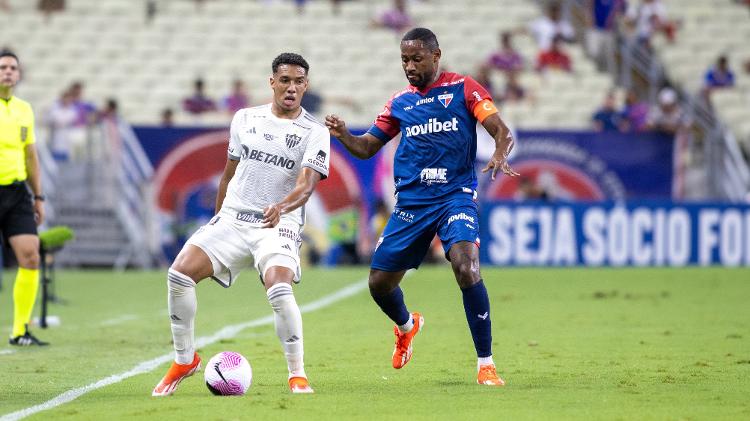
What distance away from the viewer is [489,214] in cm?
2498

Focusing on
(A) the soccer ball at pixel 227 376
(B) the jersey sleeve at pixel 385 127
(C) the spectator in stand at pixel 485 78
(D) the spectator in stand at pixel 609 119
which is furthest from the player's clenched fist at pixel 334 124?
(D) the spectator in stand at pixel 609 119

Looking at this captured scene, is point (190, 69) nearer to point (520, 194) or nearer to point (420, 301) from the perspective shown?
point (520, 194)

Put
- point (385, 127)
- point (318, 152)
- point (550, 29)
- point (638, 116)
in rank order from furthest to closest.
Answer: point (550, 29) < point (638, 116) < point (385, 127) < point (318, 152)

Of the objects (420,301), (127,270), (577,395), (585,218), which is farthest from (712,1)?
(577,395)

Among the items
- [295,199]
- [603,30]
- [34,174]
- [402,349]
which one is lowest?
[402,349]

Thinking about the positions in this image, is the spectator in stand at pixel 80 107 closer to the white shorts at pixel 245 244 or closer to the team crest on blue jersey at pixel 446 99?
the team crest on blue jersey at pixel 446 99

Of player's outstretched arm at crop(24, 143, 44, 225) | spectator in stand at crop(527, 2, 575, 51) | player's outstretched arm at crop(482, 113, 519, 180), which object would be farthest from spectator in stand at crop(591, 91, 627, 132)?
player's outstretched arm at crop(482, 113, 519, 180)

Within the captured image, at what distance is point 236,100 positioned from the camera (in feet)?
87.8

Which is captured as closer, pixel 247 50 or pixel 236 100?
pixel 236 100

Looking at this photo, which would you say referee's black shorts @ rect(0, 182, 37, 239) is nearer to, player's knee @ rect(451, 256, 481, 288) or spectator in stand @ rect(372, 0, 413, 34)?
player's knee @ rect(451, 256, 481, 288)

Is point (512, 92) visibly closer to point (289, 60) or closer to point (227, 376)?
point (289, 60)

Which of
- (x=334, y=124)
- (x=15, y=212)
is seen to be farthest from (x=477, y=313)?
(x=15, y=212)

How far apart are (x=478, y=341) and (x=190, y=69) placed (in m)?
21.5

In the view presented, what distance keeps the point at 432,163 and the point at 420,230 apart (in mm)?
460
